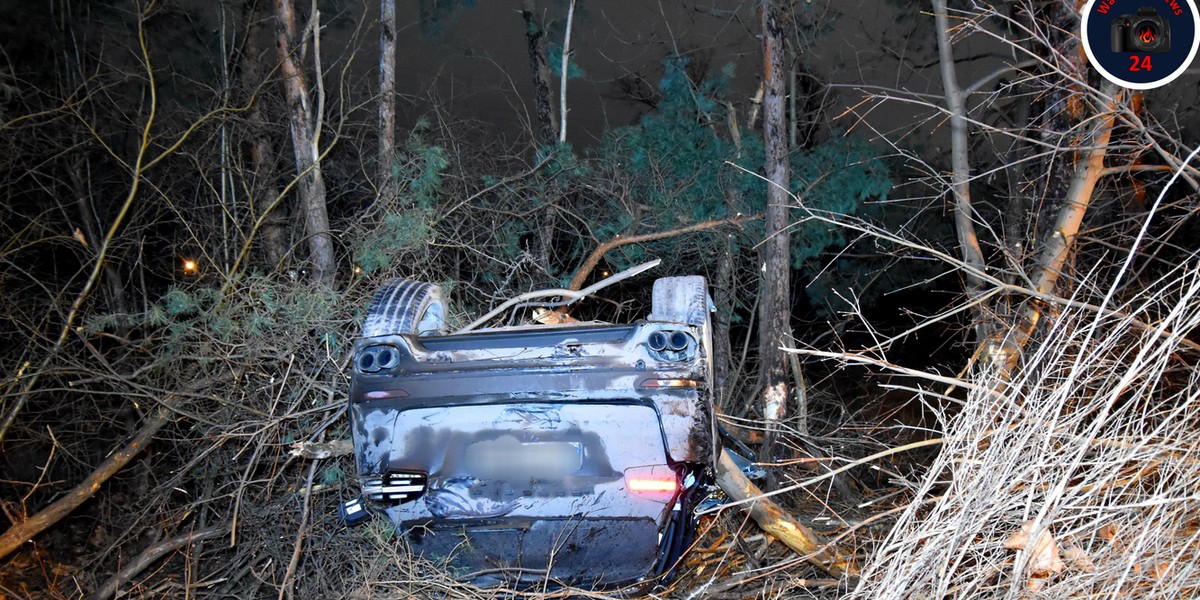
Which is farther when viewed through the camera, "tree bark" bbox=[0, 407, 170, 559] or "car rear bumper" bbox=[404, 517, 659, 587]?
"tree bark" bbox=[0, 407, 170, 559]

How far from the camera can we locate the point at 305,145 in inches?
352

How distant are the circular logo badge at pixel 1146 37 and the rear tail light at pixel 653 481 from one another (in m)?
2.82

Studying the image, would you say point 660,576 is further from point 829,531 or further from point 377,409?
point 829,531

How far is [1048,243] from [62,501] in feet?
24.2

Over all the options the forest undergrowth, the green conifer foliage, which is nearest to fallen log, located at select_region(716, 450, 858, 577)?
the forest undergrowth

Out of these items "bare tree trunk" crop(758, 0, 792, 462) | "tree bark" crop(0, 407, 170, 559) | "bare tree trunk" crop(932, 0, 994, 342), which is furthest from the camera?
"bare tree trunk" crop(758, 0, 792, 462)

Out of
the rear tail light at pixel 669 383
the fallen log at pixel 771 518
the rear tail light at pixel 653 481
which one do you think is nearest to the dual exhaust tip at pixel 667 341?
the rear tail light at pixel 669 383

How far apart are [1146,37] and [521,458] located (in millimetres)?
3637

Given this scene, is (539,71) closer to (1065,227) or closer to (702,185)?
(702,185)

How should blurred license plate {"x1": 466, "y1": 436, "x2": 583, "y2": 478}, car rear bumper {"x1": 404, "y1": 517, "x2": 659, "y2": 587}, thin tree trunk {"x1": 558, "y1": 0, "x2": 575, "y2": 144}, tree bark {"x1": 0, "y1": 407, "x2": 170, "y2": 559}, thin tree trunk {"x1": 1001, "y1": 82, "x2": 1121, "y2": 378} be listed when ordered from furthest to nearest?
thin tree trunk {"x1": 558, "y1": 0, "x2": 575, "y2": 144} < thin tree trunk {"x1": 1001, "y1": 82, "x2": 1121, "y2": 378} < tree bark {"x1": 0, "y1": 407, "x2": 170, "y2": 559} < car rear bumper {"x1": 404, "y1": 517, "x2": 659, "y2": 587} < blurred license plate {"x1": 466, "y1": 436, "x2": 583, "y2": 478}

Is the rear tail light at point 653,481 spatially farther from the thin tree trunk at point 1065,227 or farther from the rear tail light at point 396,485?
the thin tree trunk at point 1065,227

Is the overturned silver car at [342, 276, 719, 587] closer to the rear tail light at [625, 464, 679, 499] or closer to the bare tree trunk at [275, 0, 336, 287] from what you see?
the rear tail light at [625, 464, 679, 499]

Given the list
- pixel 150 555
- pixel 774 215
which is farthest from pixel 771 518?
pixel 774 215

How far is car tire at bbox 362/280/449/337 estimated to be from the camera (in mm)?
4453
